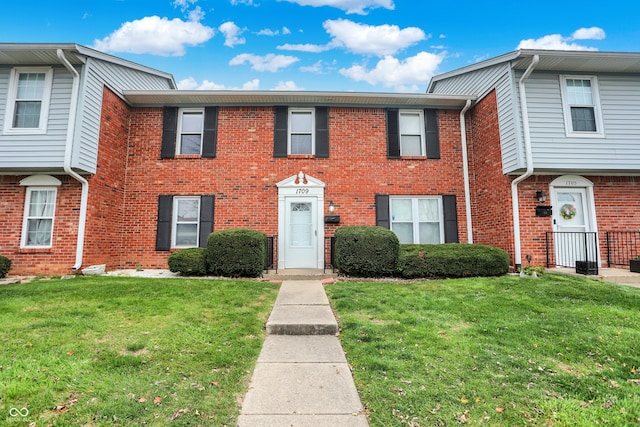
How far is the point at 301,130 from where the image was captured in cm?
923

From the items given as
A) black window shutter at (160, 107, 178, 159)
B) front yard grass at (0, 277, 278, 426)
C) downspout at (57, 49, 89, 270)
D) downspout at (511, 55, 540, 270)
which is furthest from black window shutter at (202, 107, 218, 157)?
downspout at (511, 55, 540, 270)

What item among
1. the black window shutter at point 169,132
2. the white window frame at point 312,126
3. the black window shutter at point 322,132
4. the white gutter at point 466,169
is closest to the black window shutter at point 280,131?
the white window frame at point 312,126

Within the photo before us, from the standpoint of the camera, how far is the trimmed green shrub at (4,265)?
694 cm

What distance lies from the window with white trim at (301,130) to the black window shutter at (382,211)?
2.47m

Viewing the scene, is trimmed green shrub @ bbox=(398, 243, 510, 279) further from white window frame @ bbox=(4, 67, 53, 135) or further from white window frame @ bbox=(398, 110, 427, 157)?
white window frame @ bbox=(4, 67, 53, 135)

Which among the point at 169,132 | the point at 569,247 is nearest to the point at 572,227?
the point at 569,247

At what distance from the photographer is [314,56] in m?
21.8

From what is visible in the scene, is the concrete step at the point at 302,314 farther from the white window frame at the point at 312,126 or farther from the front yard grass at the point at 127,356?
the white window frame at the point at 312,126

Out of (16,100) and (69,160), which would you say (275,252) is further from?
(16,100)

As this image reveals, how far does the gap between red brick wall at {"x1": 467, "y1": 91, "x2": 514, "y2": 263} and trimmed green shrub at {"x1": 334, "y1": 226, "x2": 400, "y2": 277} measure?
3096 millimetres

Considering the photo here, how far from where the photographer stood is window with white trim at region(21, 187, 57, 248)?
7.50m

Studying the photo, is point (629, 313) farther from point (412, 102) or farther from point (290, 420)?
point (412, 102)

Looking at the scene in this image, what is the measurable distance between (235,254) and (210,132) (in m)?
3.99

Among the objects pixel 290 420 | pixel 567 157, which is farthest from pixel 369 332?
pixel 567 157
